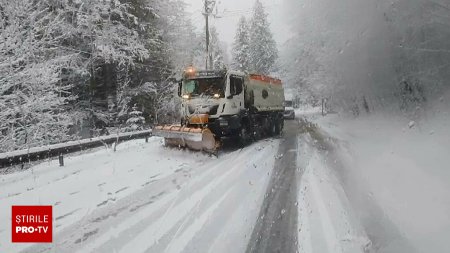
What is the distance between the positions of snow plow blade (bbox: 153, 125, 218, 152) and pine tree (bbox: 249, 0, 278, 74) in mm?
58420

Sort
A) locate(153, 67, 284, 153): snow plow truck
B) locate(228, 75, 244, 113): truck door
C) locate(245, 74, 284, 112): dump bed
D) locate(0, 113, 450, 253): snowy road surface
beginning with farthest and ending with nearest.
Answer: locate(245, 74, 284, 112): dump bed → locate(228, 75, 244, 113): truck door → locate(153, 67, 284, 153): snow plow truck → locate(0, 113, 450, 253): snowy road surface

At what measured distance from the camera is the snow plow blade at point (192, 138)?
531 inches

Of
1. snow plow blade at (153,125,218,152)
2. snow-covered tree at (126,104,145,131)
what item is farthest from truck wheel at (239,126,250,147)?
snow-covered tree at (126,104,145,131)

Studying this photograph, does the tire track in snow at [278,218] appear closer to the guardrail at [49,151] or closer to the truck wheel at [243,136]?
the truck wheel at [243,136]

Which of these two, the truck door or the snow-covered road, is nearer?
the snow-covered road

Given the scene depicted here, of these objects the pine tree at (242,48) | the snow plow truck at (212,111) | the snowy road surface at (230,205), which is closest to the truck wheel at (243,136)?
the snow plow truck at (212,111)

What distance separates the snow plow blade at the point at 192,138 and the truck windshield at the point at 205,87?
2.04 meters

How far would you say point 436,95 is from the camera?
570 inches

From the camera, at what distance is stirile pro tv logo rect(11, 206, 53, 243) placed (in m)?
6.20

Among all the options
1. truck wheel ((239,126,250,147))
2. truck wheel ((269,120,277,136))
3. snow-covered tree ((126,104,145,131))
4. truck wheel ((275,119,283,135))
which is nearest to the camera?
truck wheel ((239,126,250,147))

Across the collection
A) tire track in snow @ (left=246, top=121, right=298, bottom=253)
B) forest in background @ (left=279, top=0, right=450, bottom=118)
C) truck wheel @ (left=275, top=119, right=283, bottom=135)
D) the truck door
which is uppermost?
forest in background @ (left=279, top=0, right=450, bottom=118)

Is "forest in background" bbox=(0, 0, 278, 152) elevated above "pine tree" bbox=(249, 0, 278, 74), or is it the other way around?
"pine tree" bbox=(249, 0, 278, 74)

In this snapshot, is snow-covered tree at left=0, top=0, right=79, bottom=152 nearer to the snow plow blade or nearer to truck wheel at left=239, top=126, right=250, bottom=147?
the snow plow blade

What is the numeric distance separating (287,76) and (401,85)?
2677 centimetres
